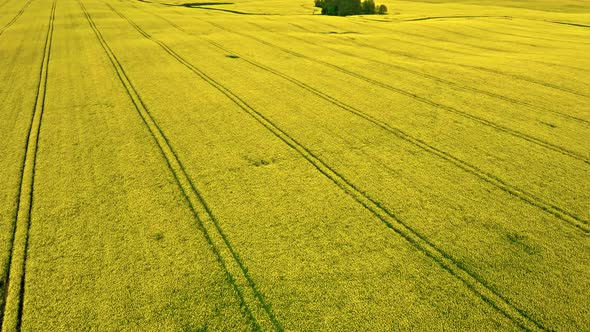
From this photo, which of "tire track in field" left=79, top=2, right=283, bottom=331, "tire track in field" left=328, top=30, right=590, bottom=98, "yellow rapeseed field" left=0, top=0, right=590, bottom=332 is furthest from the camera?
"tire track in field" left=328, top=30, right=590, bottom=98

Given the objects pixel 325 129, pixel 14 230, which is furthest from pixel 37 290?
pixel 325 129

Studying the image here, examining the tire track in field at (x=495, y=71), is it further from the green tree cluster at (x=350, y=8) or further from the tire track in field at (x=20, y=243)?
the green tree cluster at (x=350, y=8)

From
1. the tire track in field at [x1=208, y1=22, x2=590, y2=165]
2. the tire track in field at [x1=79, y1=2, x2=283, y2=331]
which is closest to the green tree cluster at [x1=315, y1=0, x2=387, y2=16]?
the tire track in field at [x1=208, y1=22, x2=590, y2=165]

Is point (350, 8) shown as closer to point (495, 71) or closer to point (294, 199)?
point (495, 71)

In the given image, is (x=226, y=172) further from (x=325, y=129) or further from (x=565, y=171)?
(x=565, y=171)

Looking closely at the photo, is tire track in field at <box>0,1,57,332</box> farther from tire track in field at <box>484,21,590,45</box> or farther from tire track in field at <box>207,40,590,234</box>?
tire track in field at <box>484,21,590,45</box>

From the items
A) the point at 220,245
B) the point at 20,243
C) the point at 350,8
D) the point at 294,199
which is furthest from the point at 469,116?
the point at 350,8
